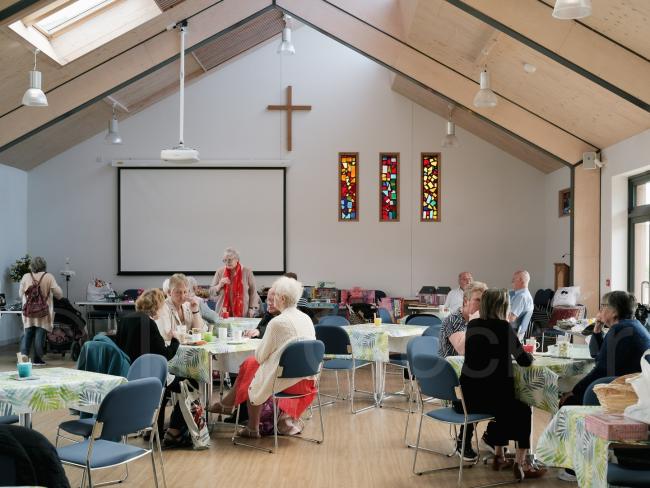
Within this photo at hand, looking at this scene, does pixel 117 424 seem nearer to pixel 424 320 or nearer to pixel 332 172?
pixel 424 320

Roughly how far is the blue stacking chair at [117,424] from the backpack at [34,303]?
6.67 meters

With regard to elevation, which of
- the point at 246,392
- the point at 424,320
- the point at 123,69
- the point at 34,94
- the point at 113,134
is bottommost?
the point at 246,392

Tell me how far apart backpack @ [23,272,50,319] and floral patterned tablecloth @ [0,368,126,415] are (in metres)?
6.00

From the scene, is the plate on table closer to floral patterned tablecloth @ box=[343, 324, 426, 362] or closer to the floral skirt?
the floral skirt

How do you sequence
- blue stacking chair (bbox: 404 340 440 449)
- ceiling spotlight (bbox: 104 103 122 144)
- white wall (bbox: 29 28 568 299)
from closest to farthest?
blue stacking chair (bbox: 404 340 440 449), ceiling spotlight (bbox: 104 103 122 144), white wall (bbox: 29 28 568 299)

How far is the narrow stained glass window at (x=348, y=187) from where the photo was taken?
1401 centimetres

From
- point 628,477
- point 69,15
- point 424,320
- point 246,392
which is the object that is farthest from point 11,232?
point 628,477

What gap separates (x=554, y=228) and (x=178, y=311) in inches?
338

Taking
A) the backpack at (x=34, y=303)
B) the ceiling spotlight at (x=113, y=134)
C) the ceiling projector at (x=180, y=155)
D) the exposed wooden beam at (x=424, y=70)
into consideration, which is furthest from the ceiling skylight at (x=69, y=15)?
the backpack at (x=34, y=303)

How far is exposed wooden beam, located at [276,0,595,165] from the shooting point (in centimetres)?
1063

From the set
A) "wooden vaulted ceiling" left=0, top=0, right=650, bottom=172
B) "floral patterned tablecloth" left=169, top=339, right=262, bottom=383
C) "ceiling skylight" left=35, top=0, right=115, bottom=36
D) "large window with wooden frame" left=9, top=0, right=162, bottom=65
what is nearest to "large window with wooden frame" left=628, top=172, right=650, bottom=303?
"wooden vaulted ceiling" left=0, top=0, right=650, bottom=172

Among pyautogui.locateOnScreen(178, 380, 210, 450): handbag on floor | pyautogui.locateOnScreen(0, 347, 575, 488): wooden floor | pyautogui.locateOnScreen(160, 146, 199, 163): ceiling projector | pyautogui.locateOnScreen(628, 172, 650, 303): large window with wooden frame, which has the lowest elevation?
pyautogui.locateOnScreen(0, 347, 575, 488): wooden floor

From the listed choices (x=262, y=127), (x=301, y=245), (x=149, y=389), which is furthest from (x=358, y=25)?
(x=149, y=389)

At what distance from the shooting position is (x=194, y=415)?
612cm
